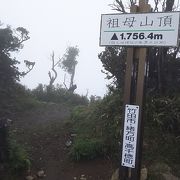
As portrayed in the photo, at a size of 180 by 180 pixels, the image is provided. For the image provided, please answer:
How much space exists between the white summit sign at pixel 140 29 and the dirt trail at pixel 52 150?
145 inches

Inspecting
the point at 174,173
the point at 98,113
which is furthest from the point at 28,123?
the point at 174,173

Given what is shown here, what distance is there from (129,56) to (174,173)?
363 centimetres

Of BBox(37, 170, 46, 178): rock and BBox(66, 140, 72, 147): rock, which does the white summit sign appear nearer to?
BBox(37, 170, 46, 178): rock

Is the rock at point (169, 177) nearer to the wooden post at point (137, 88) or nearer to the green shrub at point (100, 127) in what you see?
the green shrub at point (100, 127)

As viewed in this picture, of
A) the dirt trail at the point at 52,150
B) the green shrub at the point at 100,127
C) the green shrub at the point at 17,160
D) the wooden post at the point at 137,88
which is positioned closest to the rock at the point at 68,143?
the dirt trail at the point at 52,150

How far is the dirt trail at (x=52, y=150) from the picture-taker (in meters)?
8.97

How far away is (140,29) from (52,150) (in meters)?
5.15

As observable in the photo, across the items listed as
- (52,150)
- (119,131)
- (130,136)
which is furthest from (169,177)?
(52,150)

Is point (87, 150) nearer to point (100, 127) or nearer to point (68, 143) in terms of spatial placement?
point (68, 143)

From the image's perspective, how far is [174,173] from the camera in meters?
8.77

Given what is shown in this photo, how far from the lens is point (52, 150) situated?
33.5 feet

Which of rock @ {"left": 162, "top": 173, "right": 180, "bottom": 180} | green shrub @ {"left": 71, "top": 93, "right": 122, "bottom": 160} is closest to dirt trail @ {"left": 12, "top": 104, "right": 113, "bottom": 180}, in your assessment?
green shrub @ {"left": 71, "top": 93, "right": 122, "bottom": 160}

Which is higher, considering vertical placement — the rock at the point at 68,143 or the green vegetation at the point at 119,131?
the green vegetation at the point at 119,131

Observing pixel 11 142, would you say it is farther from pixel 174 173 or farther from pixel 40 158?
pixel 174 173
